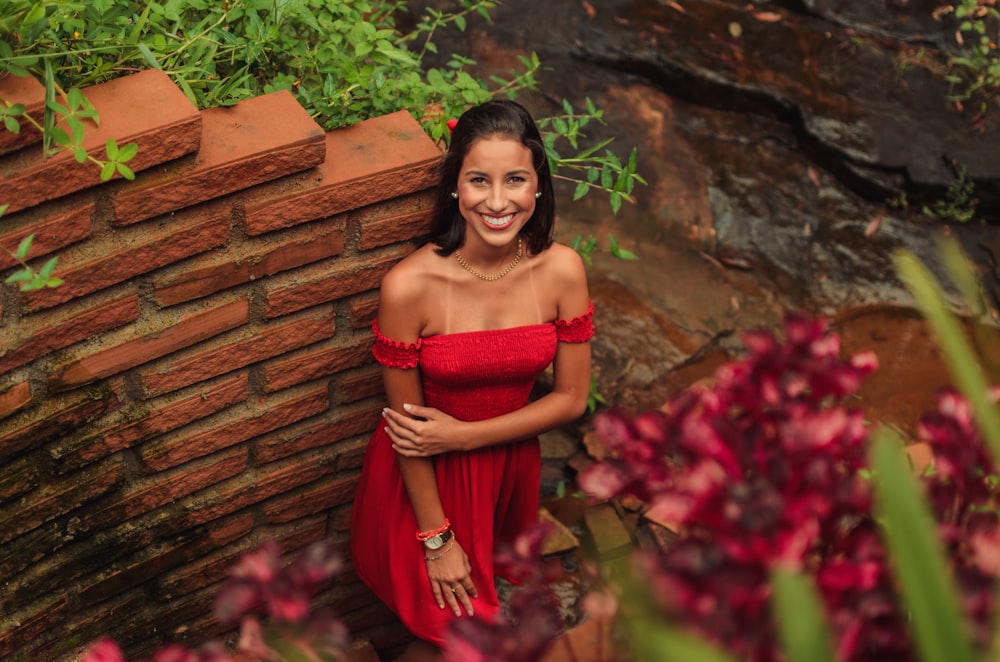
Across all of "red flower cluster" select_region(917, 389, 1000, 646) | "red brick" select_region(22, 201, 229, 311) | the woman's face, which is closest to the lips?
the woman's face

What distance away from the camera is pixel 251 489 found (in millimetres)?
2898

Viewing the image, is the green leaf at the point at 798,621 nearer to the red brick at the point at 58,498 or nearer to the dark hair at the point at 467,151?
the dark hair at the point at 467,151

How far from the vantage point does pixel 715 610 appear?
2.97ft

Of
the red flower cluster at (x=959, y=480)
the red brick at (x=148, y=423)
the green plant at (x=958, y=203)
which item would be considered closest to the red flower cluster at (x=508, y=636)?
the red flower cluster at (x=959, y=480)

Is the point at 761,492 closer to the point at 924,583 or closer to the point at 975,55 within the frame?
the point at 924,583

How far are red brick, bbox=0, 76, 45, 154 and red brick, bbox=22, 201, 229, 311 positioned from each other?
0.92 feet

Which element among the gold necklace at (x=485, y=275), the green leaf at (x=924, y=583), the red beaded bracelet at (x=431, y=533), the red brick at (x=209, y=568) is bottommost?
the red brick at (x=209, y=568)

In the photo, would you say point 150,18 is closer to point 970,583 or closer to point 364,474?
point 364,474

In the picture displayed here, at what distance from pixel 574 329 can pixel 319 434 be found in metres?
0.77

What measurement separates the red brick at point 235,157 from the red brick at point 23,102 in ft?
0.72

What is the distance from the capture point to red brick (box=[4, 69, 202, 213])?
212cm

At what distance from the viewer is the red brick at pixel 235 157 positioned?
7.47 ft

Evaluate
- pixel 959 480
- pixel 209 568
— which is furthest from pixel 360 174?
pixel 959 480

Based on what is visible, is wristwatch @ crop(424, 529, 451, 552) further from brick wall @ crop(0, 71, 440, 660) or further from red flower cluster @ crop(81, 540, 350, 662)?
red flower cluster @ crop(81, 540, 350, 662)
